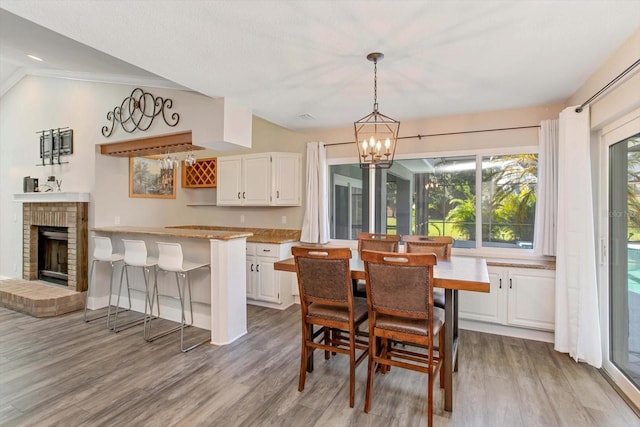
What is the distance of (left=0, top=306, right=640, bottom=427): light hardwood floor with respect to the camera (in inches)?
81.4

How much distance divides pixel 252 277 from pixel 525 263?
327cm

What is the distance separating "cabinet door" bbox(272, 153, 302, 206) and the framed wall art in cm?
188

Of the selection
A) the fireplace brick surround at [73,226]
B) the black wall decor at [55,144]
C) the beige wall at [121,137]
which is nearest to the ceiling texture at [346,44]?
the beige wall at [121,137]

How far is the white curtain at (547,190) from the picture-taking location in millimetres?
3334

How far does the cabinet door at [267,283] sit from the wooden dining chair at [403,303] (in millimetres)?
2270

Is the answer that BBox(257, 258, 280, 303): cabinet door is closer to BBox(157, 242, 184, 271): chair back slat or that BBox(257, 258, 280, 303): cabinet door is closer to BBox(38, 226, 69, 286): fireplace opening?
BBox(157, 242, 184, 271): chair back slat

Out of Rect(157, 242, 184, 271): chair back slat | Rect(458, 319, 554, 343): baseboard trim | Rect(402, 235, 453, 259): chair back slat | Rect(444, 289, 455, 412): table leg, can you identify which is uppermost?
Rect(402, 235, 453, 259): chair back slat

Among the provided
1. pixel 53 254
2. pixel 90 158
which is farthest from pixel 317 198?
pixel 53 254

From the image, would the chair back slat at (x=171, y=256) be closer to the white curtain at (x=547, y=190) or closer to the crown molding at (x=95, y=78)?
the crown molding at (x=95, y=78)

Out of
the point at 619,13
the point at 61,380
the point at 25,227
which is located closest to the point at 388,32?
the point at 619,13

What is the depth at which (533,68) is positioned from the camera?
2.60 m

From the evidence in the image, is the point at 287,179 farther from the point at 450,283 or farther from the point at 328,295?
the point at 450,283

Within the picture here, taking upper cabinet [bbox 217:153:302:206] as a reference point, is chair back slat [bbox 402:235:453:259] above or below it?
below

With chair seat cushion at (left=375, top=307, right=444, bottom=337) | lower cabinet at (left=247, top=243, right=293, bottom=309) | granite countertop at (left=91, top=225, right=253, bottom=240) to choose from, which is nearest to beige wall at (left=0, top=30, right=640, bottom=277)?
granite countertop at (left=91, top=225, right=253, bottom=240)
